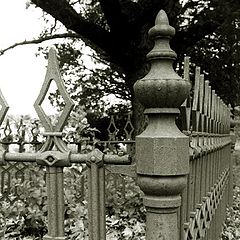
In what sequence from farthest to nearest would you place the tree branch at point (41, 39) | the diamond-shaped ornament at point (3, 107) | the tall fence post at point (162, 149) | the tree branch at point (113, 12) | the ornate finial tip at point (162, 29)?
the tree branch at point (41, 39) → the tree branch at point (113, 12) → the diamond-shaped ornament at point (3, 107) → the ornate finial tip at point (162, 29) → the tall fence post at point (162, 149)

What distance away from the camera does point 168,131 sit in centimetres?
147

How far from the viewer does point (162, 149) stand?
1435mm

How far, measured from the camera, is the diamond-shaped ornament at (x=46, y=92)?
158cm

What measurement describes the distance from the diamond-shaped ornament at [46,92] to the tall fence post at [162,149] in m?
0.29

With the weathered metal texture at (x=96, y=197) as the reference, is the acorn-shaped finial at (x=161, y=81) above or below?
above

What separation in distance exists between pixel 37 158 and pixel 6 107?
25 centimetres

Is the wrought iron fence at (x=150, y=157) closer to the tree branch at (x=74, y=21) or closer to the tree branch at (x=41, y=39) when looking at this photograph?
the tree branch at (x=74, y=21)

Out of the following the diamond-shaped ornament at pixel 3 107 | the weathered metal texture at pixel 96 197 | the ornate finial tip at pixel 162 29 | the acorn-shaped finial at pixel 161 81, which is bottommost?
the weathered metal texture at pixel 96 197

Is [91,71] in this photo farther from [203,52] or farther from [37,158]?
[37,158]

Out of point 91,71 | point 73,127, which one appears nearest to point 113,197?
point 73,127

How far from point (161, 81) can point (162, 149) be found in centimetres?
25

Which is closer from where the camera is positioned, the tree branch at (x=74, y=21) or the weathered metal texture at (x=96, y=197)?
the weathered metal texture at (x=96, y=197)

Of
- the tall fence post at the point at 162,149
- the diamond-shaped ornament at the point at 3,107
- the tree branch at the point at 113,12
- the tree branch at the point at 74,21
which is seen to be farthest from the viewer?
the tree branch at the point at 113,12

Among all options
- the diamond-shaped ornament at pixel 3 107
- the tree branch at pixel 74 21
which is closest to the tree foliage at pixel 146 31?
the tree branch at pixel 74 21
